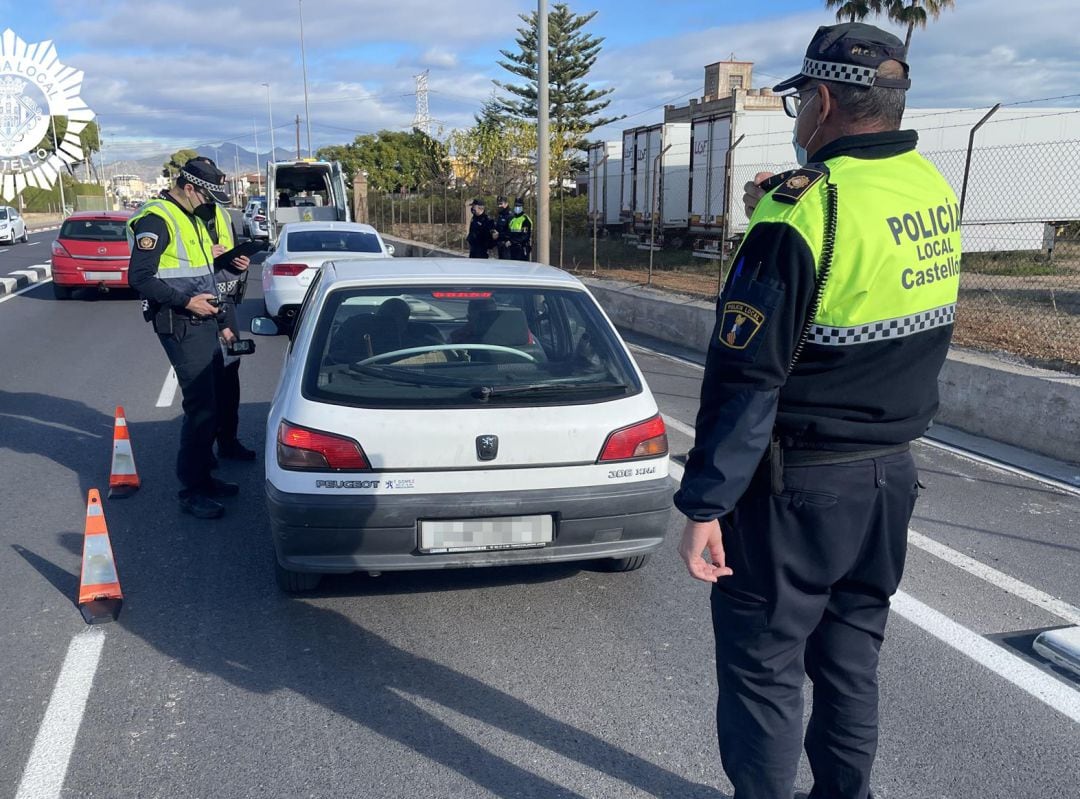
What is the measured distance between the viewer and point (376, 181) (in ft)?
215

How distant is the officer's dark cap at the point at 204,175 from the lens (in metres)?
5.29

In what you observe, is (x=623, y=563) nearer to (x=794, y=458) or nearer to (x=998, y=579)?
(x=998, y=579)

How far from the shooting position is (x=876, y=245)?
6.40ft

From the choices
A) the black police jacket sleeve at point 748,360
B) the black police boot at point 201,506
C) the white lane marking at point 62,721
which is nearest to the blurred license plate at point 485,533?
the white lane marking at point 62,721

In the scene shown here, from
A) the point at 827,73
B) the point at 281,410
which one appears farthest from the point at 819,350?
the point at 281,410

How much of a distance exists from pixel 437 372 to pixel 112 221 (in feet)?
49.5

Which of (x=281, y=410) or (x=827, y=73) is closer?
(x=827, y=73)

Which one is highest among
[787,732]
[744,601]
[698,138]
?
[698,138]

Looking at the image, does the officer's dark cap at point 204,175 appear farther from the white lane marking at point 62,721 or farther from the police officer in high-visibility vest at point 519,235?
the police officer in high-visibility vest at point 519,235

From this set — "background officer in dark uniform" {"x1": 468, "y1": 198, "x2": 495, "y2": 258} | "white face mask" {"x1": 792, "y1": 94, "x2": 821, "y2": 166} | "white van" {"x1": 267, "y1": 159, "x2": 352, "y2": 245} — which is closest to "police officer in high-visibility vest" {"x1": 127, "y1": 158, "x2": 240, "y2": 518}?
"white face mask" {"x1": 792, "y1": 94, "x2": 821, "y2": 166}

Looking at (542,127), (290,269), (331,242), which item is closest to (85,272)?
(331,242)

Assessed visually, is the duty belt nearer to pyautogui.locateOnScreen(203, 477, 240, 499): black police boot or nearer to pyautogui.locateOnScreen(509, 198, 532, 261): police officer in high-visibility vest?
pyautogui.locateOnScreen(203, 477, 240, 499): black police boot

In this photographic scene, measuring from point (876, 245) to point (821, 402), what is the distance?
357 millimetres

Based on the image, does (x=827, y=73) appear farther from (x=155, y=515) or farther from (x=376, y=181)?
(x=376, y=181)
